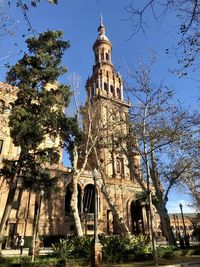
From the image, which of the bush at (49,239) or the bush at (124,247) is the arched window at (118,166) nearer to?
the bush at (49,239)

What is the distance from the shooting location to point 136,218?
4000 cm

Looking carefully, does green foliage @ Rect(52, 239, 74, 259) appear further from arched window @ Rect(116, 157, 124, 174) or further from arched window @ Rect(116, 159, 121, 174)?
arched window @ Rect(116, 157, 124, 174)

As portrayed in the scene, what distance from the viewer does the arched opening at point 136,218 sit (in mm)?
38713

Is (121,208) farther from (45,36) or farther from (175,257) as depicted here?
(45,36)

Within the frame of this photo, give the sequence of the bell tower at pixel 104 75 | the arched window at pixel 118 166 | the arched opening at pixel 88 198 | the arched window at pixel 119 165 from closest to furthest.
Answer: the arched opening at pixel 88 198 → the arched window at pixel 118 166 → the arched window at pixel 119 165 → the bell tower at pixel 104 75

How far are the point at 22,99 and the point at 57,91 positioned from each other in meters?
2.71

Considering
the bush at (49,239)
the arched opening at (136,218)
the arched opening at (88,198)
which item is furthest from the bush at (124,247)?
the arched opening at (136,218)

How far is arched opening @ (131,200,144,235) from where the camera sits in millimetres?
38713

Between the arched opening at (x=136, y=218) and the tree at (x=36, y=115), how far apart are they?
22897 millimetres

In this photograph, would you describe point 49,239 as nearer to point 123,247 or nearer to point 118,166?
point 123,247

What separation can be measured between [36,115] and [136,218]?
28.7 m

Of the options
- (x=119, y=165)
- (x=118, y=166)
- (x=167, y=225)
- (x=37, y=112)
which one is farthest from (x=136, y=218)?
(x=37, y=112)

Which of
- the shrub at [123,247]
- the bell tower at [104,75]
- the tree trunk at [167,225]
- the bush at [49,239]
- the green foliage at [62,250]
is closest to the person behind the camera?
the green foliage at [62,250]

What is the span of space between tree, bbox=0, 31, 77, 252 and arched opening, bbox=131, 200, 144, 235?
2290 centimetres
